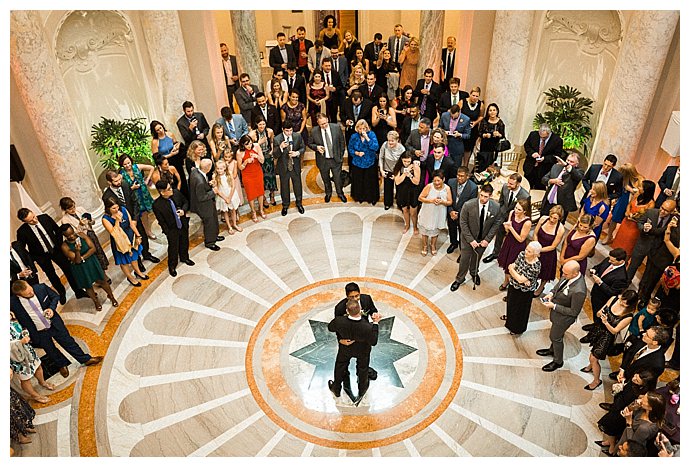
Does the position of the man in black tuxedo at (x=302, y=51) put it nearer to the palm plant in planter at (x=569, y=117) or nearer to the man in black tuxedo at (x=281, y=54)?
the man in black tuxedo at (x=281, y=54)

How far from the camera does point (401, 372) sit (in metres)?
6.68

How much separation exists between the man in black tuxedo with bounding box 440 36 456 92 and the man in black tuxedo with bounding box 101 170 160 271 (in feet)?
22.7

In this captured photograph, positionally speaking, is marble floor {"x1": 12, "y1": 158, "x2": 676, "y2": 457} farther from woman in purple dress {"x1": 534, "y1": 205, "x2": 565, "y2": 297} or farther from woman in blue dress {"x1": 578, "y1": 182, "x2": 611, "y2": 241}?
woman in blue dress {"x1": 578, "y1": 182, "x2": 611, "y2": 241}

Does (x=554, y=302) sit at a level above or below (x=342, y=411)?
above

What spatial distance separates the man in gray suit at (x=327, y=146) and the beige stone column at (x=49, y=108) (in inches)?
147

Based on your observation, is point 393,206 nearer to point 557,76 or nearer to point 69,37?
point 557,76

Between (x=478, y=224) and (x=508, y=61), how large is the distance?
454cm

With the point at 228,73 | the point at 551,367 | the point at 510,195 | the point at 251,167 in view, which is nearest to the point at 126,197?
the point at 251,167

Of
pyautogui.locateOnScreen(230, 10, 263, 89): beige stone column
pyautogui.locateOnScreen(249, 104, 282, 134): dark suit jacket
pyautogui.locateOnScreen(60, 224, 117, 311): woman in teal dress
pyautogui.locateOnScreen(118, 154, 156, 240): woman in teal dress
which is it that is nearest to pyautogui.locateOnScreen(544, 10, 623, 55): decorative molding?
pyautogui.locateOnScreen(249, 104, 282, 134): dark suit jacket

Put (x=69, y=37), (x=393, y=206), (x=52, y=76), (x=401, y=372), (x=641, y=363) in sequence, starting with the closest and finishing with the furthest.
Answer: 1. (x=641, y=363)
2. (x=401, y=372)
3. (x=52, y=76)
4. (x=69, y=37)
5. (x=393, y=206)

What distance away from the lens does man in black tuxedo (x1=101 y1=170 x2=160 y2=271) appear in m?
7.53

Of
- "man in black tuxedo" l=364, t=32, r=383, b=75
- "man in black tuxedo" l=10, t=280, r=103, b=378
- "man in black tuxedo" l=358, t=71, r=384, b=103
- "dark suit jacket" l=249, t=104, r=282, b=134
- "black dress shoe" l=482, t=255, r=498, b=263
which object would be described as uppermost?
"man in black tuxedo" l=364, t=32, r=383, b=75

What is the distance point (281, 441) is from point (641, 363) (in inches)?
149

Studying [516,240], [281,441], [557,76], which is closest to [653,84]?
[557,76]
